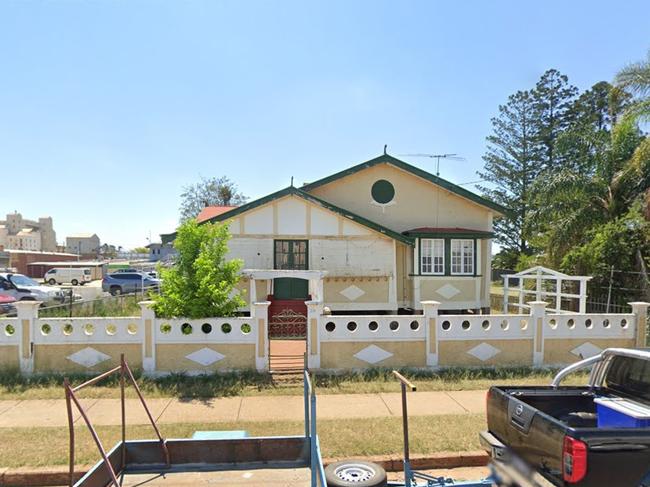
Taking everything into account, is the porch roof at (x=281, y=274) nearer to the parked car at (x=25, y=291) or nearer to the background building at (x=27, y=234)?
the parked car at (x=25, y=291)

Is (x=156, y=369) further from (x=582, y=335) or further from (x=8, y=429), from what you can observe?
(x=582, y=335)

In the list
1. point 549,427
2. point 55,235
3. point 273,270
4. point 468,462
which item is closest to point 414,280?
point 273,270

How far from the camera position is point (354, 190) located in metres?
16.5

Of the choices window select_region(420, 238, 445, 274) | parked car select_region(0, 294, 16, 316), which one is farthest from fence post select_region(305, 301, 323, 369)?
parked car select_region(0, 294, 16, 316)

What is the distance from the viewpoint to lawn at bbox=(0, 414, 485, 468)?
18.5 feet

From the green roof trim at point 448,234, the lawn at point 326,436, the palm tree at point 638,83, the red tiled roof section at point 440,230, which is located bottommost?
the lawn at point 326,436

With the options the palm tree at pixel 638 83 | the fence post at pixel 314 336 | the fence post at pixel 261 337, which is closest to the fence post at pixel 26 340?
the fence post at pixel 261 337

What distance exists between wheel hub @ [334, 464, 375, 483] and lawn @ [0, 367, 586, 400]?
3.44 m

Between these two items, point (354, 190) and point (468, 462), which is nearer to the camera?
point (468, 462)

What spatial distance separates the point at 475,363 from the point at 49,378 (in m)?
8.73

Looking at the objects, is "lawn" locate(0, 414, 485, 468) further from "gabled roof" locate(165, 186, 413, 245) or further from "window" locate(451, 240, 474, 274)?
"window" locate(451, 240, 474, 274)

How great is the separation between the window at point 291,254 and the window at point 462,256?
18.0 ft

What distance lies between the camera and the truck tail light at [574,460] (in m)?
3.46

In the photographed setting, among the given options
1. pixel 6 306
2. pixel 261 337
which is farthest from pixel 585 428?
pixel 6 306
